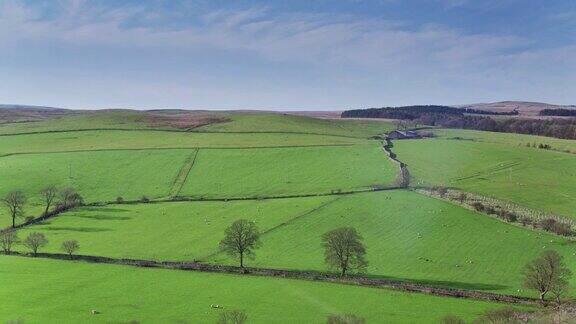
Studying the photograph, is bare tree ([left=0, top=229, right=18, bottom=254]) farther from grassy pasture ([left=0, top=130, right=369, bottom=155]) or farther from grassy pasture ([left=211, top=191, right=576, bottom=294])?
grassy pasture ([left=0, top=130, right=369, bottom=155])

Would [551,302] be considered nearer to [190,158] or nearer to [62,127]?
[190,158]

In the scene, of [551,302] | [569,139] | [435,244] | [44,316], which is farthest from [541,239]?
[569,139]

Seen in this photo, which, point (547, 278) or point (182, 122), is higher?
point (182, 122)

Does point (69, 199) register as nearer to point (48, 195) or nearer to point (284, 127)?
point (48, 195)

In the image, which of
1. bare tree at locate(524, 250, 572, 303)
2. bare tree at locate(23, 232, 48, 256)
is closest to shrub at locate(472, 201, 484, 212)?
bare tree at locate(524, 250, 572, 303)

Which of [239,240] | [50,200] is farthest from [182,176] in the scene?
[239,240]

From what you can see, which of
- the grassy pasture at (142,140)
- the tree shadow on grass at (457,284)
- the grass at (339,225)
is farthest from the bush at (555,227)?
the grassy pasture at (142,140)
